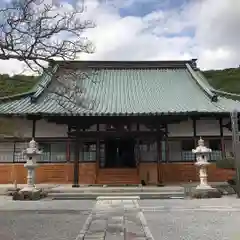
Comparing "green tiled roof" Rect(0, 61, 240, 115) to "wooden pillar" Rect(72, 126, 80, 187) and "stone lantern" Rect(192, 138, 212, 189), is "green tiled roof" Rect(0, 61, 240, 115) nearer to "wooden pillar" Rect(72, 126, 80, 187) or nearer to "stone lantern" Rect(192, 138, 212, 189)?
"wooden pillar" Rect(72, 126, 80, 187)

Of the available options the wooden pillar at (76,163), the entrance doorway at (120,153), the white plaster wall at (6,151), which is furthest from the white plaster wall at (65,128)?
the wooden pillar at (76,163)

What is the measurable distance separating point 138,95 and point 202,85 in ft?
14.4

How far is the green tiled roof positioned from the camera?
17.9 meters

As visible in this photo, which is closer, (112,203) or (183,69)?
(112,203)

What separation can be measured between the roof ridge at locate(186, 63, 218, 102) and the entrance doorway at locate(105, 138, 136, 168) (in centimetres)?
547

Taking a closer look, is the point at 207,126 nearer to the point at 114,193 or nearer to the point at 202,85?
the point at 202,85

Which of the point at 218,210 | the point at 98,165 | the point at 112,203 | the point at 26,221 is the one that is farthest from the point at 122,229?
the point at 98,165

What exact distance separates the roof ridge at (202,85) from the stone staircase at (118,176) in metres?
6.40

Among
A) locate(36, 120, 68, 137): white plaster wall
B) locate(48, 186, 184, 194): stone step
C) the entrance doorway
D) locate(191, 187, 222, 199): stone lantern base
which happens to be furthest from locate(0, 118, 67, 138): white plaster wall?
locate(191, 187, 222, 199): stone lantern base

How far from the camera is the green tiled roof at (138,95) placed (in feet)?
58.8

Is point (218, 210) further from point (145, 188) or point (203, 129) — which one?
point (203, 129)

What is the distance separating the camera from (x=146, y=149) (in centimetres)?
1900

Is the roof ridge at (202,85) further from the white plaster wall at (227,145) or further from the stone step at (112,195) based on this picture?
the stone step at (112,195)

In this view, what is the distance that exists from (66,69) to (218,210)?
6350mm
